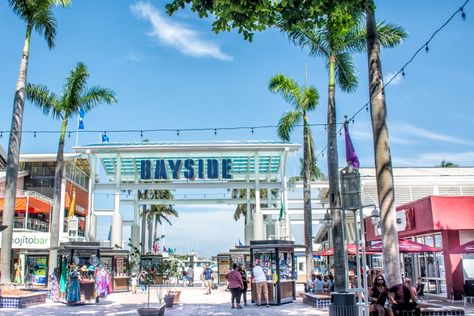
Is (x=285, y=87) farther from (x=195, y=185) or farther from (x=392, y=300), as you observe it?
(x=392, y=300)

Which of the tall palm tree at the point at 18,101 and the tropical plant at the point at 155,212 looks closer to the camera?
the tall palm tree at the point at 18,101

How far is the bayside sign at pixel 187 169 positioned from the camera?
101 ft

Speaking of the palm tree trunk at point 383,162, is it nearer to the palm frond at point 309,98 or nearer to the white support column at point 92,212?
the palm frond at point 309,98

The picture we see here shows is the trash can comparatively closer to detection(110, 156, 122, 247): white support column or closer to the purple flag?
the purple flag

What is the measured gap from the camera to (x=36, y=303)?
60.6ft

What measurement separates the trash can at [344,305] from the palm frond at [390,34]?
10.3 metres

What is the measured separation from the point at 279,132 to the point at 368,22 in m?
13.5

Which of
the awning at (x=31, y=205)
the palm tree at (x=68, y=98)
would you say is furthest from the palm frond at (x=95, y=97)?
the awning at (x=31, y=205)

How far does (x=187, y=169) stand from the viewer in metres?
30.7

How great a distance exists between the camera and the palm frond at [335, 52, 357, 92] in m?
19.7

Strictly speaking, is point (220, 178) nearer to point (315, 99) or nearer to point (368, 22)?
point (315, 99)

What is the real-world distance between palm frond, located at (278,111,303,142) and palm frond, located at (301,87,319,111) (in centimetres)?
64

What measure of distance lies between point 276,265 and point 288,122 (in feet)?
29.5

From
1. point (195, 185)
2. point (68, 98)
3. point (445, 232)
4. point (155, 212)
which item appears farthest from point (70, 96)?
point (155, 212)
